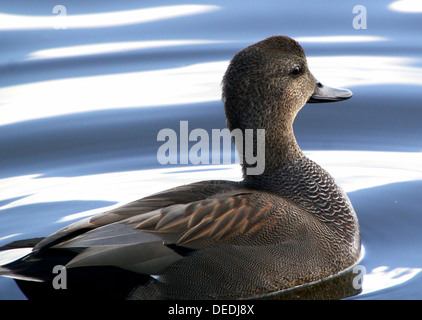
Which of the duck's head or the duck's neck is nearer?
the duck's head

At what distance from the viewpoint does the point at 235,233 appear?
5.85m

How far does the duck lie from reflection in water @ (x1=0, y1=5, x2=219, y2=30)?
513cm

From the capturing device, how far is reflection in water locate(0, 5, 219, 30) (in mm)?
11266

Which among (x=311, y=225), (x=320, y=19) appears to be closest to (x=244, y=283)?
(x=311, y=225)

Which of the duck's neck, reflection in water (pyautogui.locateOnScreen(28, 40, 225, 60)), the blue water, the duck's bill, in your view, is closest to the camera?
the duck's neck

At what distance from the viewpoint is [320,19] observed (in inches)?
444

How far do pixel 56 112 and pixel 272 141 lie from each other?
3.71 m

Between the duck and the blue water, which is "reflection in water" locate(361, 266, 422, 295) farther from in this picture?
the duck

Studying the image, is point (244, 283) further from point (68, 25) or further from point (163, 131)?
point (68, 25)

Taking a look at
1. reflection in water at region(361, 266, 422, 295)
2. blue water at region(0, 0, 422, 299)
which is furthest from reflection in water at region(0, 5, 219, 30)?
reflection in water at region(361, 266, 422, 295)
